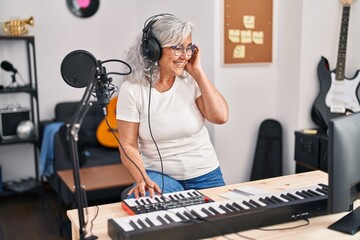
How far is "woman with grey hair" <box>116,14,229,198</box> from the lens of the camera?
2.01m

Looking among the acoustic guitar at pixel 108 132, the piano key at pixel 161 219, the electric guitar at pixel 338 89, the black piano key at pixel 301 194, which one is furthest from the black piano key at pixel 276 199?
the acoustic guitar at pixel 108 132

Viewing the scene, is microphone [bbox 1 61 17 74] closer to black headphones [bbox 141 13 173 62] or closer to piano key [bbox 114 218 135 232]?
black headphones [bbox 141 13 173 62]

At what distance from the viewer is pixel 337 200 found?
142 centimetres

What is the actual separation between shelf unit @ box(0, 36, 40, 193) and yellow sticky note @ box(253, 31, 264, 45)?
2010 mm

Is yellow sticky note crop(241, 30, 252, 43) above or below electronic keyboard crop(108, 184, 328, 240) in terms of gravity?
above

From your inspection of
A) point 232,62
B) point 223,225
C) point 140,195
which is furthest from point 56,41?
point 223,225

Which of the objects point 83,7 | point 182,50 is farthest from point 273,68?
point 83,7

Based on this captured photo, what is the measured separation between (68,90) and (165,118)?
8.95 feet

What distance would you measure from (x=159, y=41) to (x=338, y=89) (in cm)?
189

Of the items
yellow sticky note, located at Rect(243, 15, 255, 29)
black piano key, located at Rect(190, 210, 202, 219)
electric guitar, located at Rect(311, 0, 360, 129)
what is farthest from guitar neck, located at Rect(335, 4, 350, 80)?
black piano key, located at Rect(190, 210, 202, 219)

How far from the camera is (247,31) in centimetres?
350

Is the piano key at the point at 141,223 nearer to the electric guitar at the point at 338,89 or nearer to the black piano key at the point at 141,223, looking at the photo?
the black piano key at the point at 141,223

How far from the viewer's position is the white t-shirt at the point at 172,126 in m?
2.05

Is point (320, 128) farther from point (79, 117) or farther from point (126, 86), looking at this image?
point (79, 117)
